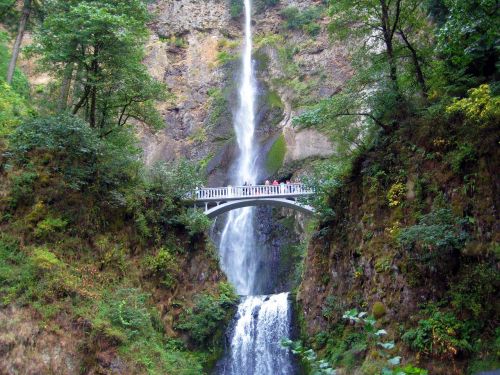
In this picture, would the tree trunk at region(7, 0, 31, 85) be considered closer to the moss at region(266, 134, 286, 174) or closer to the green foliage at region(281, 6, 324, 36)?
the moss at region(266, 134, 286, 174)

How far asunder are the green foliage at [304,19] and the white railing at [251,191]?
21.4 metres

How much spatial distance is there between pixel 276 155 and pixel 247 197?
849 cm

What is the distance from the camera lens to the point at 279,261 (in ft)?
90.3

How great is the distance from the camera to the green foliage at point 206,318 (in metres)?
17.8

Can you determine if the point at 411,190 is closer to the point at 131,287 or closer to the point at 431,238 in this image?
the point at 431,238

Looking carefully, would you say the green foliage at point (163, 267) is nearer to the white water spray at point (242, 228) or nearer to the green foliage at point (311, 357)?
the white water spray at point (242, 228)

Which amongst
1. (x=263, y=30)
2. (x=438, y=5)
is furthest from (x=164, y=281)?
(x=263, y=30)

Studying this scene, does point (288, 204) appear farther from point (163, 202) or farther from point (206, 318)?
point (206, 318)

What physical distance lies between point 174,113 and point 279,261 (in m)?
17.9

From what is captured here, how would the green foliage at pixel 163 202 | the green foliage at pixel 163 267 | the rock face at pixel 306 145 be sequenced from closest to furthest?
the green foliage at pixel 163 267 < the green foliage at pixel 163 202 < the rock face at pixel 306 145

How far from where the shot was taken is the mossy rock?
11945 millimetres

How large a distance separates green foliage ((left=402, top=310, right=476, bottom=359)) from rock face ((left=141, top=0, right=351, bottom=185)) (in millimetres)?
20807

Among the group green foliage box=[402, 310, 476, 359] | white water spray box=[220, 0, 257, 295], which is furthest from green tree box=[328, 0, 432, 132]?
white water spray box=[220, 0, 257, 295]

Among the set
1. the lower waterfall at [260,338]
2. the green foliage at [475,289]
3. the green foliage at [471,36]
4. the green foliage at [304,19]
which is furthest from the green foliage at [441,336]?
the green foliage at [304,19]
